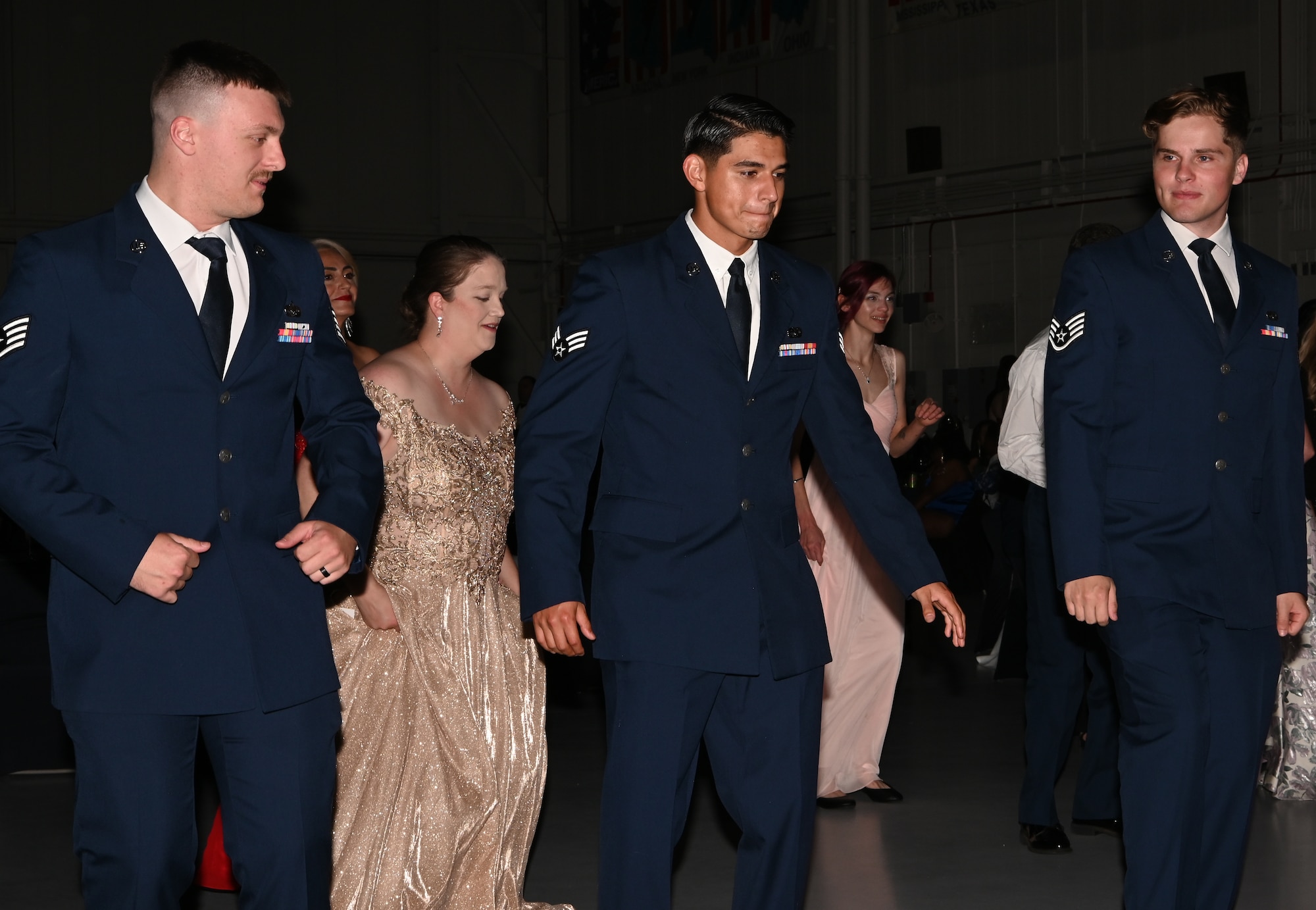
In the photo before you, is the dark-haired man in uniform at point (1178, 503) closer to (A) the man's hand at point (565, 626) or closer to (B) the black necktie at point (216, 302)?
(A) the man's hand at point (565, 626)

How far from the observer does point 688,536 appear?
9.39 feet

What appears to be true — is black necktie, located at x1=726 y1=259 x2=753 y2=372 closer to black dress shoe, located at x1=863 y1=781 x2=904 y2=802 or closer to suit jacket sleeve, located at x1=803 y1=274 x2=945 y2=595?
suit jacket sleeve, located at x1=803 y1=274 x2=945 y2=595

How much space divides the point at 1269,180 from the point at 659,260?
9504mm

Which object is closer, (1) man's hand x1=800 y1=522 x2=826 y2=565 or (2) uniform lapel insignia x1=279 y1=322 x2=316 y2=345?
(2) uniform lapel insignia x1=279 y1=322 x2=316 y2=345

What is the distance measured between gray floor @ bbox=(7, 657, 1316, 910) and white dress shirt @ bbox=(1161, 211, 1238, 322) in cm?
156

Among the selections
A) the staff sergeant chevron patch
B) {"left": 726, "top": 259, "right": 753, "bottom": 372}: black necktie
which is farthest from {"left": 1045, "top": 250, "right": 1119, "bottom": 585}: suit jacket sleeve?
{"left": 726, "top": 259, "right": 753, "bottom": 372}: black necktie

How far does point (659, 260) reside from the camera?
2.94 metres

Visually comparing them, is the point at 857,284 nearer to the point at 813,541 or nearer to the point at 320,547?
the point at 813,541

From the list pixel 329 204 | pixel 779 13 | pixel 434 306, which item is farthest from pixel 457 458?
pixel 329 204

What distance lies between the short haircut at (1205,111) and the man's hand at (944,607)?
3.28ft

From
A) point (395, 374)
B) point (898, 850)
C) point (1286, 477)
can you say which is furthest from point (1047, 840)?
point (395, 374)

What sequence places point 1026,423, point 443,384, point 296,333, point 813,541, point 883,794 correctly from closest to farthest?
1. point 296,333
2. point 443,384
3. point 1026,423
4. point 813,541
5. point 883,794

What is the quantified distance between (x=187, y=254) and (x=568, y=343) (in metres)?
0.71

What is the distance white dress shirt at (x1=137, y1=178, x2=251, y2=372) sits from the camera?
8.02 feet
